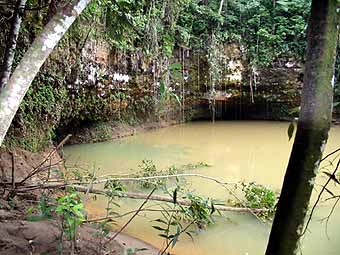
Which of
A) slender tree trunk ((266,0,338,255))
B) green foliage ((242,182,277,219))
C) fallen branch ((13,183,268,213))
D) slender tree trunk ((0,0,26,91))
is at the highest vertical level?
slender tree trunk ((0,0,26,91))

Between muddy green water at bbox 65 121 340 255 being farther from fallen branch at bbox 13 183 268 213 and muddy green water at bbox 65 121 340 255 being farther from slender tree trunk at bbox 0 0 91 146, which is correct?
slender tree trunk at bbox 0 0 91 146

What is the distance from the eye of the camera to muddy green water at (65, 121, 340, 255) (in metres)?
3.38

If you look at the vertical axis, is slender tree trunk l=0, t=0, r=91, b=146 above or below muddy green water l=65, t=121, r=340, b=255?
above

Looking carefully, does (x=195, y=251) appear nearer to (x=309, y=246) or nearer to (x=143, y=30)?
(x=309, y=246)

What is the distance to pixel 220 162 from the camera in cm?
605

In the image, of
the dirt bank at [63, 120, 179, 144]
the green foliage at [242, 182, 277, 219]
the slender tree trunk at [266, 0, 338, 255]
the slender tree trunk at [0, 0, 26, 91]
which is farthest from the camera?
the dirt bank at [63, 120, 179, 144]

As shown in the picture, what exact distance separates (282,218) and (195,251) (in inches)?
88.9

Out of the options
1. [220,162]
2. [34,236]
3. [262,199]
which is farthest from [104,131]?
[34,236]

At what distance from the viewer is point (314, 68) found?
1.05 m

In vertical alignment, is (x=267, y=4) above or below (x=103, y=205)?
above

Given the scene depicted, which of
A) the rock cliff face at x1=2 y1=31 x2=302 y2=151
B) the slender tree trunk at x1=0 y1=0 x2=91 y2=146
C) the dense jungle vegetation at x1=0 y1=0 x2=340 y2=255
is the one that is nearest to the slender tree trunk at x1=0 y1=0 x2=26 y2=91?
the dense jungle vegetation at x1=0 y1=0 x2=340 y2=255

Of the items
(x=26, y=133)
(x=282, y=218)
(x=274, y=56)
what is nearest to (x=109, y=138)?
(x=26, y=133)

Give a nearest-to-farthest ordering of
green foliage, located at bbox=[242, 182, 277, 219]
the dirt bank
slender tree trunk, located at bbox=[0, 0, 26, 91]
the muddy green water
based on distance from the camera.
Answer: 1. slender tree trunk, located at bbox=[0, 0, 26, 91]
2. the muddy green water
3. green foliage, located at bbox=[242, 182, 277, 219]
4. the dirt bank

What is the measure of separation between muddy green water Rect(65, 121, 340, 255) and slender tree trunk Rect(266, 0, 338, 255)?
2232 millimetres
